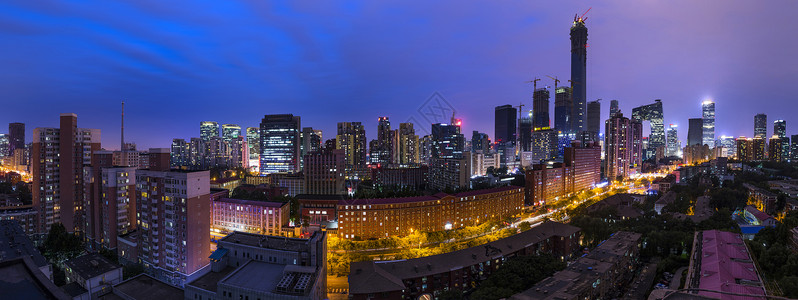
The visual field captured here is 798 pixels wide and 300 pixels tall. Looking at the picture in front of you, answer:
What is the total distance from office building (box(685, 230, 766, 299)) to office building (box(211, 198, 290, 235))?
3050cm

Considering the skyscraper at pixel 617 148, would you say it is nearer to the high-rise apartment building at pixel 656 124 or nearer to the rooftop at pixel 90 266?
the high-rise apartment building at pixel 656 124

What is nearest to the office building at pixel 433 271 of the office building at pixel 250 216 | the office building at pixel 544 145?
the office building at pixel 250 216

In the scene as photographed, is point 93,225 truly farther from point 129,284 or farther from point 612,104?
point 612,104

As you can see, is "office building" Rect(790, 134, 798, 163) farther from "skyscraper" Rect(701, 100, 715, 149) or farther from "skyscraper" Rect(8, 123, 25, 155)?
"skyscraper" Rect(8, 123, 25, 155)

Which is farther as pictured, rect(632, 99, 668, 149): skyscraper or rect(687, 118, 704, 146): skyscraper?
rect(632, 99, 668, 149): skyscraper

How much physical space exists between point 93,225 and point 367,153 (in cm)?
6110

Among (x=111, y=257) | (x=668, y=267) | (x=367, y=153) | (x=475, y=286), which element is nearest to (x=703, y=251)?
(x=668, y=267)

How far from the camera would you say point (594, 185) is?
63.5m

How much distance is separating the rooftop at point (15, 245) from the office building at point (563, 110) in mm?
152316

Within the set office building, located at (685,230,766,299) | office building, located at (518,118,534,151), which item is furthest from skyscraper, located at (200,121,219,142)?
office building, located at (685,230,766,299)

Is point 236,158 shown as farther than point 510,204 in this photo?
Yes

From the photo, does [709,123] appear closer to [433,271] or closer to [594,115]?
[594,115]

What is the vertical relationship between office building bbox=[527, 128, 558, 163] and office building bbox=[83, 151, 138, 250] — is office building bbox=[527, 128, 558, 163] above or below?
above

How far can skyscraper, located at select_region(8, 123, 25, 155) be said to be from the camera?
231ft
